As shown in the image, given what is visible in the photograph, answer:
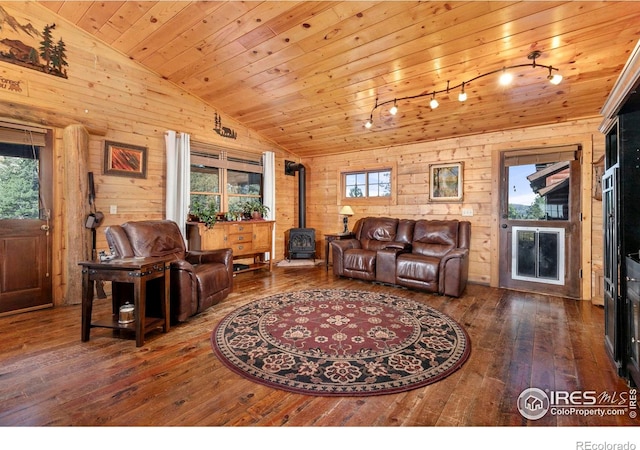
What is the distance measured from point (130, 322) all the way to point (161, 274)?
457mm

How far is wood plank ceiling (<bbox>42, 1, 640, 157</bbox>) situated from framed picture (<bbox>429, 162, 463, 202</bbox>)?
1.77ft

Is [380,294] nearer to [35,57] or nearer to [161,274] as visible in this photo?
[161,274]

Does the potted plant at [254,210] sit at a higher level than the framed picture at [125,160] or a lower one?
lower

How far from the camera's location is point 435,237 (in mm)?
4488

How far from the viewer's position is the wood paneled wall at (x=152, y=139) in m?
3.35

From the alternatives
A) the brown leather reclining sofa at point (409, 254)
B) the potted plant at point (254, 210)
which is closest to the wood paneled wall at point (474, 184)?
the brown leather reclining sofa at point (409, 254)

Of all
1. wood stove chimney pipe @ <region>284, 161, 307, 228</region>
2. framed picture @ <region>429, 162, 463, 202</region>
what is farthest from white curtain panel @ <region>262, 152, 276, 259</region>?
framed picture @ <region>429, 162, 463, 202</region>

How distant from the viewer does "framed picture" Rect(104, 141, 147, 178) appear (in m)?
3.82

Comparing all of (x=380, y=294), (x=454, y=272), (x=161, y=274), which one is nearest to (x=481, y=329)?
(x=454, y=272)

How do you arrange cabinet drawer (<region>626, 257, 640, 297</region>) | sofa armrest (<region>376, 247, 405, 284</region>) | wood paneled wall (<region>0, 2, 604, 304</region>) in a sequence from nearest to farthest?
cabinet drawer (<region>626, 257, 640, 297</region>) < wood paneled wall (<region>0, 2, 604, 304</region>) < sofa armrest (<region>376, 247, 405, 284</region>)

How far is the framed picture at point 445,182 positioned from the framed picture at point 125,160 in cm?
447

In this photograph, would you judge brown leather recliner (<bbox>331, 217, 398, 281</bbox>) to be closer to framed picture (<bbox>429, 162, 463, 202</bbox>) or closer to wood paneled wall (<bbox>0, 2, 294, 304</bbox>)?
framed picture (<bbox>429, 162, 463, 202</bbox>)

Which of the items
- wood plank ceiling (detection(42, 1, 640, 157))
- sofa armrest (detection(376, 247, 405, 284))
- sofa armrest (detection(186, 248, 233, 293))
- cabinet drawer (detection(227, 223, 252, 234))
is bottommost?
sofa armrest (detection(376, 247, 405, 284))

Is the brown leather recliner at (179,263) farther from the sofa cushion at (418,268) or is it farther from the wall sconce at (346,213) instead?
the wall sconce at (346,213)
